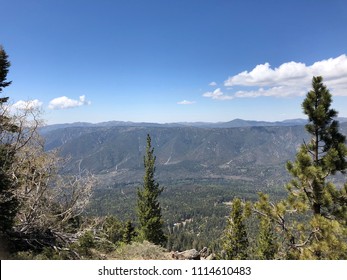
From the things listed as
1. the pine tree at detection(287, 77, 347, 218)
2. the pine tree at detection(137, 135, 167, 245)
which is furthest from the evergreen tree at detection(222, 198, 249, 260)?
the pine tree at detection(287, 77, 347, 218)

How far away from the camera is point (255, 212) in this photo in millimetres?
11922

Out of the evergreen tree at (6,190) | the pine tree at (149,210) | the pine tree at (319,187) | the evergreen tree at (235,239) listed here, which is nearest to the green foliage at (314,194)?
the pine tree at (319,187)

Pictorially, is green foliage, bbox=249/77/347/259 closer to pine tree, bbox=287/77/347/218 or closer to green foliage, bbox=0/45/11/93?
pine tree, bbox=287/77/347/218

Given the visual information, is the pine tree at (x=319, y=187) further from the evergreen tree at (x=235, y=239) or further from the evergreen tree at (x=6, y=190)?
the evergreen tree at (x=235, y=239)

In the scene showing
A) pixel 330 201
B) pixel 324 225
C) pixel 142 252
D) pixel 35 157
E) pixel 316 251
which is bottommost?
pixel 142 252

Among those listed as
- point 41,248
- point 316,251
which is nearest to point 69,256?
point 41,248

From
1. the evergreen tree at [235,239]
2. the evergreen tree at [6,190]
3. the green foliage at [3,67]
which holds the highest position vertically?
the green foliage at [3,67]

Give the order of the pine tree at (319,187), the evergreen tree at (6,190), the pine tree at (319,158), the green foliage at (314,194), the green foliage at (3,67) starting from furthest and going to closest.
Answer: the green foliage at (3,67) < the evergreen tree at (6,190) < the pine tree at (319,158) < the green foliage at (314,194) < the pine tree at (319,187)

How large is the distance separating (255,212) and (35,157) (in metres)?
11.7

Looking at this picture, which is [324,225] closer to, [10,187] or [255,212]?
[255,212]

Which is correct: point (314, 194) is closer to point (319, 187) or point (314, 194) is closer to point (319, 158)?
point (319, 187)

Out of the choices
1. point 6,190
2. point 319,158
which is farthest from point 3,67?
point 319,158

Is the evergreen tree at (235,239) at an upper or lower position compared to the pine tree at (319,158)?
lower

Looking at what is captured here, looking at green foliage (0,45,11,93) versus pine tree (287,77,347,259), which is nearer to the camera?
pine tree (287,77,347,259)
